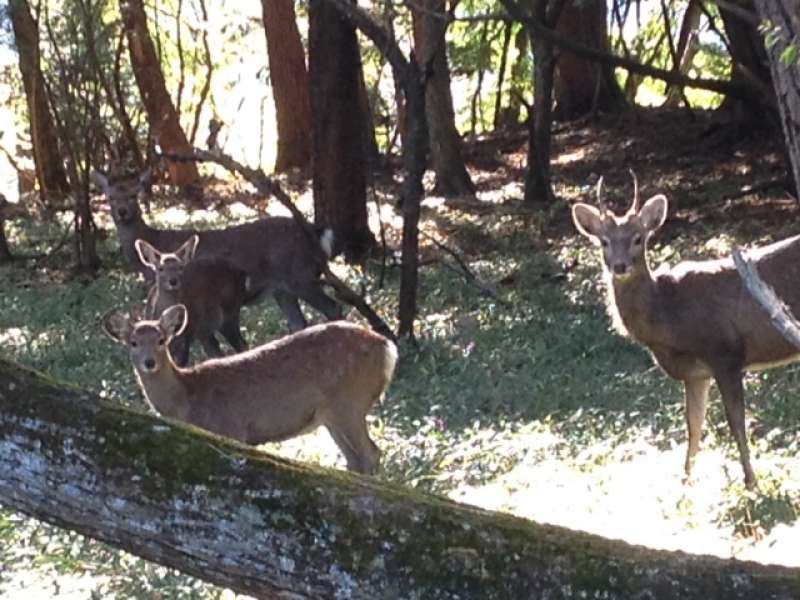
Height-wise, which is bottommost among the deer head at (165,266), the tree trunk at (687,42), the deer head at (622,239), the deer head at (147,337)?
the deer head at (147,337)

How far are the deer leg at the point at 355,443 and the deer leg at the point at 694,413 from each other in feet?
5.34

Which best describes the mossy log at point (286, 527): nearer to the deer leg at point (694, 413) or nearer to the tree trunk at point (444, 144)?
the deer leg at point (694, 413)

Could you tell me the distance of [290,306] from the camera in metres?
13.5

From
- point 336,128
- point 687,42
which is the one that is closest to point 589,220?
point 336,128

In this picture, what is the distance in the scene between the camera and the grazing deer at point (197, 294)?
11.6 meters

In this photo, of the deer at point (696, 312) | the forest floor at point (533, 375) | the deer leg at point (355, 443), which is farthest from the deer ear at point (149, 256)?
the deer at point (696, 312)

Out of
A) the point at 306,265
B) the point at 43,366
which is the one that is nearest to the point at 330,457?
the point at 43,366

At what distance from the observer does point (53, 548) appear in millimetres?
7590

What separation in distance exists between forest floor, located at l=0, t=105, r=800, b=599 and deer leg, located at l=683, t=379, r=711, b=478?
0.11 meters

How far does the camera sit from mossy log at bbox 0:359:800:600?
133 inches

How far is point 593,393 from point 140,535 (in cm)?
684

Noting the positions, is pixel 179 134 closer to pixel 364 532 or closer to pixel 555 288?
pixel 555 288

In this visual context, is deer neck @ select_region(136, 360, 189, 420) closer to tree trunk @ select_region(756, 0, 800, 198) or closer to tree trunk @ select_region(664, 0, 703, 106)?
tree trunk @ select_region(756, 0, 800, 198)

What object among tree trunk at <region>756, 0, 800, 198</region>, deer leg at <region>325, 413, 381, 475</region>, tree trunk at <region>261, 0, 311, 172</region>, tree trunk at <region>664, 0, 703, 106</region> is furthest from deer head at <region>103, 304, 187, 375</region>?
tree trunk at <region>261, 0, 311, 172</region>
